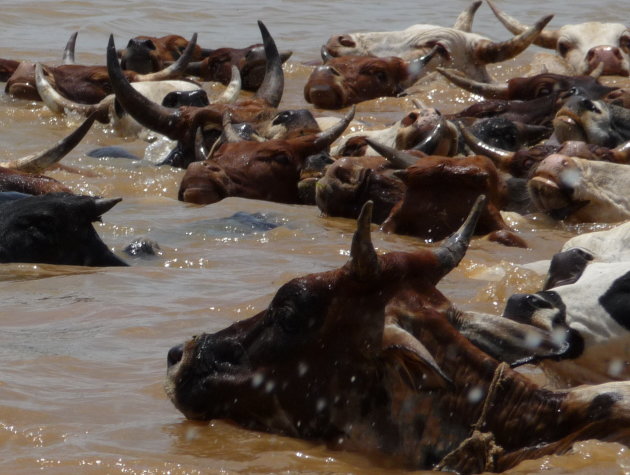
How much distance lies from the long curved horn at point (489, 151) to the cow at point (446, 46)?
5.41 metres

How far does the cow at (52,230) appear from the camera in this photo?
23.3ft

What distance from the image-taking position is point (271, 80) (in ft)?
42.5

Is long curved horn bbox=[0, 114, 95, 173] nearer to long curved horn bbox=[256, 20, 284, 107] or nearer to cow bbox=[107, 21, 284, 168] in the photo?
cow bbox=[107, 21, 284, 168]

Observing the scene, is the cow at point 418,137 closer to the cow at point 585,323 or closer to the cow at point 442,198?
the cow at point 442,198

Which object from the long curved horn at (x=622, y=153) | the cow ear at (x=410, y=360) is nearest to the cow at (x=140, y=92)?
the long curved horn at (x=622, y=153)

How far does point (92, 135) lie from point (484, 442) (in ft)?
30.5

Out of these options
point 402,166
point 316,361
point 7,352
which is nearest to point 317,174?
point 402,166

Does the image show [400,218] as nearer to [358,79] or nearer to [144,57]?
[358,79]

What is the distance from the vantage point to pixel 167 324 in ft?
19.1

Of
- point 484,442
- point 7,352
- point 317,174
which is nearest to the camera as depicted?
point 484,442

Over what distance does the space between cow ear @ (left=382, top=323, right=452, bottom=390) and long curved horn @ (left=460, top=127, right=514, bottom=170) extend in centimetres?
540

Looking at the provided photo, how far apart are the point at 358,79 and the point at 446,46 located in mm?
1648

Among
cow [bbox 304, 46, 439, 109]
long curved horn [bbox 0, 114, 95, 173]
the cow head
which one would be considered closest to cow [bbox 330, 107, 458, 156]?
long curved horn [bbox 0, 114, 95, 173]

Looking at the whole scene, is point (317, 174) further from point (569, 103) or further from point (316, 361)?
point (316, 361)
